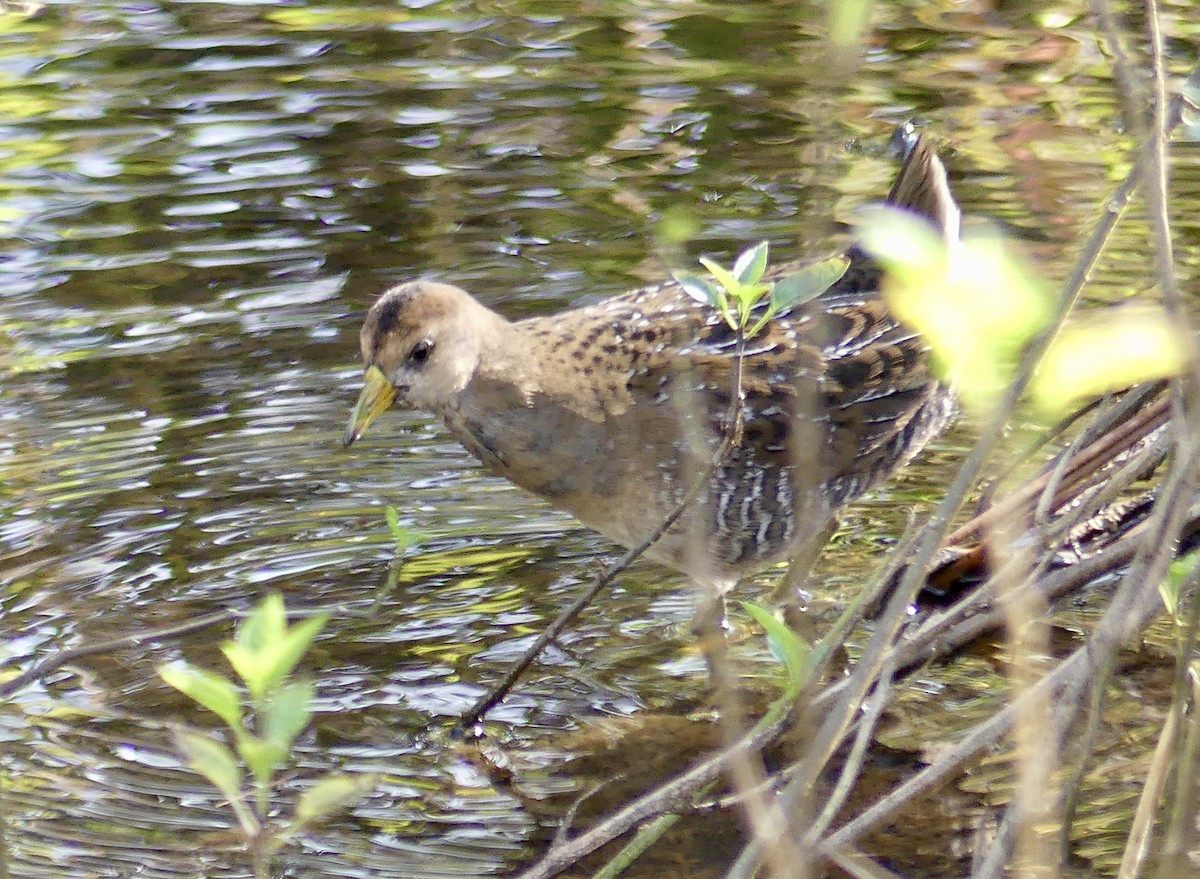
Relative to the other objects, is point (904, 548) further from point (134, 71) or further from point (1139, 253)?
point (134, 71)

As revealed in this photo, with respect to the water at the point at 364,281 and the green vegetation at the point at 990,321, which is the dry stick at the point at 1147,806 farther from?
the water at the point at 364,281

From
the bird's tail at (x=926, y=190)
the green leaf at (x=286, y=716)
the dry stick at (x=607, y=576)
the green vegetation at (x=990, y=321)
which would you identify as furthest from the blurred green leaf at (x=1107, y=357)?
the bird's tail at (x=926, y=190)

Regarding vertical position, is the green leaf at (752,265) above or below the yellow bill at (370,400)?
above

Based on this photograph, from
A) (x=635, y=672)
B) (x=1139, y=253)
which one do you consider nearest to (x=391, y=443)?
(x=635, y=672)

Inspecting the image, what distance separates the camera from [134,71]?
7.09 m

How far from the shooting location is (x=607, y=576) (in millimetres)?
3221

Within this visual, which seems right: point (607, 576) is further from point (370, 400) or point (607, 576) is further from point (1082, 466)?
point (1082, 466)

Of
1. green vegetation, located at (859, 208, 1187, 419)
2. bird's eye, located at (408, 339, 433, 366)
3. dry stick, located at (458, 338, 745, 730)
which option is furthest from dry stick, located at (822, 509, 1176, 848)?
bird's eye, located at (408, 339, 433, 366)

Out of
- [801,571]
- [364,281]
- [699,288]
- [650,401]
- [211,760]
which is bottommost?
[801,571]

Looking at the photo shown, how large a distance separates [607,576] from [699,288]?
2.90 ft

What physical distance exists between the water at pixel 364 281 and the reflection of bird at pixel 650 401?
1.05 feet

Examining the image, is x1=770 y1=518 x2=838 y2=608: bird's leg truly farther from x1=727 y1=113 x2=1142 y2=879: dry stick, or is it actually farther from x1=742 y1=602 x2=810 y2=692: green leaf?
x1=727 y1=113 x2=1142 y2=879: dry stick

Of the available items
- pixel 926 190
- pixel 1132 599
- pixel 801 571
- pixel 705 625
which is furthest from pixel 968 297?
pixel 801 571

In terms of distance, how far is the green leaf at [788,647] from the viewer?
2.13 metres
